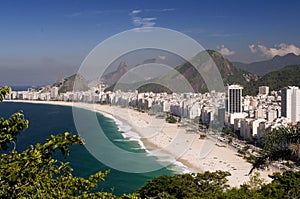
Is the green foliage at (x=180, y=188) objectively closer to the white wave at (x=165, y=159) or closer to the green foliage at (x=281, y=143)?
the green foliage at (x=281, y=143)

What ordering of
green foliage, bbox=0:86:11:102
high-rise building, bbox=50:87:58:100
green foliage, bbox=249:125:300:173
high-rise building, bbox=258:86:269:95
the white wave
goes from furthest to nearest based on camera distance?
high-rise building, bbox=50:87:58:100
high-rise building, bbox=258:86:269:95
the white wave
green foliage, bbox=249:125:300:173
green foliage, bbox=0:86:11:102

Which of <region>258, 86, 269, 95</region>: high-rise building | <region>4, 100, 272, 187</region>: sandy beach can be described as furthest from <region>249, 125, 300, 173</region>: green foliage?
<region>258, 86, 269, 95</region>: high-rise building

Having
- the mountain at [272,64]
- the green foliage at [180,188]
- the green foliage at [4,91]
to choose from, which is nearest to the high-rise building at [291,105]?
the green foliage at [180,188]

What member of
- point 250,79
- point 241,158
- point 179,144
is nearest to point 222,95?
point 179,144

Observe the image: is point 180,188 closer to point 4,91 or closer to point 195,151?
point 4,91

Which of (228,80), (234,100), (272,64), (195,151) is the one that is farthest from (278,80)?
(272,64)

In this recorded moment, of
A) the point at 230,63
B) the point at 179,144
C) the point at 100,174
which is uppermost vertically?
the point at 230,63

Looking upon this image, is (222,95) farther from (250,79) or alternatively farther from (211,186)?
(250,79)

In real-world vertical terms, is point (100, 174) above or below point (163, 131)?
above

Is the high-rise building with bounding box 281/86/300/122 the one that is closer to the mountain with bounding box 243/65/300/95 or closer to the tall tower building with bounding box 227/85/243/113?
the tall tower building with bounding box 227/85/243/113
